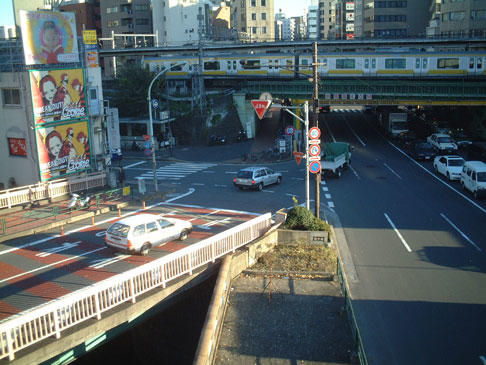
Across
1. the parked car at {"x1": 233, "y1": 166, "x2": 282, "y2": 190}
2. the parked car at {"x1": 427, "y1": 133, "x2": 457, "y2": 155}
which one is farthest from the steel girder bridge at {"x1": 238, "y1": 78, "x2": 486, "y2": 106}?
the parked car at {"x1": 233, "y1": 166, "x2": 282, "y2": 190}

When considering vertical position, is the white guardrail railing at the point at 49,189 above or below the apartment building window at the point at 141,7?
below

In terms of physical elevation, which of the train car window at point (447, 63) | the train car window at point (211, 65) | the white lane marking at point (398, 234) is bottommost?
the white lane marking at point (398, 234)

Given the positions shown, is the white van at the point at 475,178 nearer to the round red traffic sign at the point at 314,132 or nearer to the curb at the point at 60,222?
the round red traffic sign at the point at 314,132

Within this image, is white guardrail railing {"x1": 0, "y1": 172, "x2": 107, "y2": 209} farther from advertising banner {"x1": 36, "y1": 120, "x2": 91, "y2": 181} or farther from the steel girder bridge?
the steel girder bridge

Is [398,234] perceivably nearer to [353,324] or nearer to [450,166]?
[353,324]

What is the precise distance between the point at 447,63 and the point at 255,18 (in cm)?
5378

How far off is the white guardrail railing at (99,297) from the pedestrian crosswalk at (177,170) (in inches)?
787

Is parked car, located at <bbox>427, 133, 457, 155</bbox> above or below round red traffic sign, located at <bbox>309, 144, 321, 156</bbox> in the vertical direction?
below

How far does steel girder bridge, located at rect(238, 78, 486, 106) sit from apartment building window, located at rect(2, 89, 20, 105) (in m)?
28.0

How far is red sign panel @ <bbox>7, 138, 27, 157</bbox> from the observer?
27.9 metres

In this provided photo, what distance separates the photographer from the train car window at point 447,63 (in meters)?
48.2

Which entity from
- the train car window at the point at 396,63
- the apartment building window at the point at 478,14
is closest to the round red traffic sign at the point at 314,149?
the train car window at the point at 396,63

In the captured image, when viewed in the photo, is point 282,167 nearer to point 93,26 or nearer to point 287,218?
point 287,218

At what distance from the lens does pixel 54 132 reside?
27.7m
